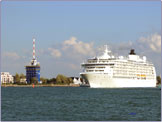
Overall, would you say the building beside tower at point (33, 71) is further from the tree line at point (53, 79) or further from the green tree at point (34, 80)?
the tree line at point (53, 79)

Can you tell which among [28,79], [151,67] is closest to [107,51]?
[151,67]

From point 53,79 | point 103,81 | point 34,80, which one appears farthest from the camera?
point 53,79

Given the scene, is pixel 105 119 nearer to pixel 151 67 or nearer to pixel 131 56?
pixel 131 56

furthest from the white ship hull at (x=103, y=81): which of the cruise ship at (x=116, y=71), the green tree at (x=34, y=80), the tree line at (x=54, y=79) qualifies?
the tree line at (x=54, y=79)

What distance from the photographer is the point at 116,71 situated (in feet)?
261

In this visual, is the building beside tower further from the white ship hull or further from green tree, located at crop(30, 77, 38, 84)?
the white ship hull

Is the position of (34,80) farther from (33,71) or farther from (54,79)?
(54,79)

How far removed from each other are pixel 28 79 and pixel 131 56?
6476 centimetres

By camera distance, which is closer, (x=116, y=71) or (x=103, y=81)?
(x=103, y=81)

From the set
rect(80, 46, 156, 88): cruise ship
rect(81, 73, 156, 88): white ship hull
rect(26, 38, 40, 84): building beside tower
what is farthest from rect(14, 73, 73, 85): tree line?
rect(81, 73, 156, 88): white ship hull

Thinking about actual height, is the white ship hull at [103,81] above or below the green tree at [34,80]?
below

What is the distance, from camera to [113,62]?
80.8 meters

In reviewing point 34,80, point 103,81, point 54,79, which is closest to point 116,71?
point 103,81

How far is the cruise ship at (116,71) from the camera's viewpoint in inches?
2945
